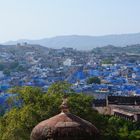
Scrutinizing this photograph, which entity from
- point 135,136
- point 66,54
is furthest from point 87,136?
point 66,54

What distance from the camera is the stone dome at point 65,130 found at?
738 cm

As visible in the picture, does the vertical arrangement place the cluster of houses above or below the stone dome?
below

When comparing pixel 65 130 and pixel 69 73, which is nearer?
pixel 65 130

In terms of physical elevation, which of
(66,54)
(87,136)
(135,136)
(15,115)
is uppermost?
(87,136)

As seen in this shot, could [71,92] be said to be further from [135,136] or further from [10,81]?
[10,81]

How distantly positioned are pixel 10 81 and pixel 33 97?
78.6 metres

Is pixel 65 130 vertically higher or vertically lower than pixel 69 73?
higher

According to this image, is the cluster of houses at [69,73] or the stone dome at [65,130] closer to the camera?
the stone dome at [65,130]

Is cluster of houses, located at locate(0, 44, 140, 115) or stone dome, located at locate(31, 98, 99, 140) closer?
stone dome, located at locate(31, 98, 99, 140)

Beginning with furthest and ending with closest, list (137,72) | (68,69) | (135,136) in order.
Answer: (68,69)
(137,72)
(135,136)

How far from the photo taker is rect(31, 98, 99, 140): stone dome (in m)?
7.38

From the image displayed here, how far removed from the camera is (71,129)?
24.3 feet

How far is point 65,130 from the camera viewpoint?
737 centimetres

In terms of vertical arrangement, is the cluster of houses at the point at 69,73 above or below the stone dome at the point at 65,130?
below
